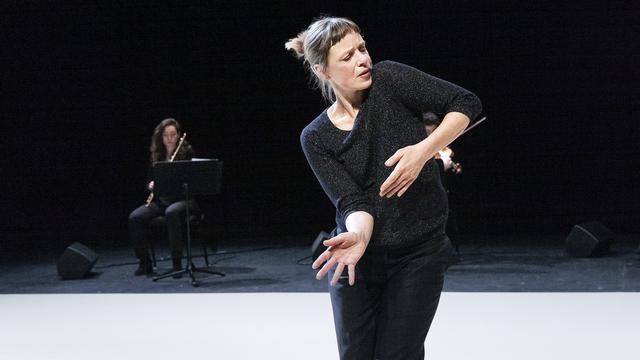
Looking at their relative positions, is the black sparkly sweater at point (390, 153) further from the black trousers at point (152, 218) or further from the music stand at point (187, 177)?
the black trousers at point (152, 218)

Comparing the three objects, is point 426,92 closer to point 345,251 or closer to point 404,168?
point 404,168

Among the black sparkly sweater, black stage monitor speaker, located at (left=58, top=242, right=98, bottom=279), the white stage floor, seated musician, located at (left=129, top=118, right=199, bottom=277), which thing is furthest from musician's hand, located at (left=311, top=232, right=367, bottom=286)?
black stage monitor speaker, located at (left=58, top=242, right=98, bottom=279)

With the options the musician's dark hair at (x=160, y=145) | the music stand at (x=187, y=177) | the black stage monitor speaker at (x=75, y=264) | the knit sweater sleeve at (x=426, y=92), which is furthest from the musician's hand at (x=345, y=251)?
the black stage monitor speaker at (x=75, y=264)

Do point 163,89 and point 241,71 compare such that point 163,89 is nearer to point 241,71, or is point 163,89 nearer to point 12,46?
point 241,71

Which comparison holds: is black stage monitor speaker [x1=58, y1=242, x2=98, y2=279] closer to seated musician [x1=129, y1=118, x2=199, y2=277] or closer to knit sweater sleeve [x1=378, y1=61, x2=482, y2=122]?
seated musician [x1=129, y1=118, x2=199, y2=277]

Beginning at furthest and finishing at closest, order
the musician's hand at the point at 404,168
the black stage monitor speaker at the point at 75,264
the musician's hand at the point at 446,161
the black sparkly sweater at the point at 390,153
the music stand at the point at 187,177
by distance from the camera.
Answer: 1. the black stage monitor speaker at the point at 75,264
2. the musician's hand at the point at 446,161
3. the music stand at the point at 187,177
4. the black sparkly sweater at the point at 390,153
5. the musician's hand at the point at 404,168

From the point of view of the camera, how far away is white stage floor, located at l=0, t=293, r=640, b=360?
9.59 feet

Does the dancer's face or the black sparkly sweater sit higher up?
the dancer's face

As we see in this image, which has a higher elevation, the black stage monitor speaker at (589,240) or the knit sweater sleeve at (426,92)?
the knit sweater sleeve at (426,92)

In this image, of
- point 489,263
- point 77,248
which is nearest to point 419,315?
point 489,263

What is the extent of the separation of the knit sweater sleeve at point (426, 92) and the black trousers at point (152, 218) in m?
3.70

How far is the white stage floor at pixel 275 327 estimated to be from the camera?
292cm

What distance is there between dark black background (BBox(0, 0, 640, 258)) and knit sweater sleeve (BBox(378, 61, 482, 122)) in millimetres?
4934

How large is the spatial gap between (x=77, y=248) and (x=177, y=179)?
3.44 ft
